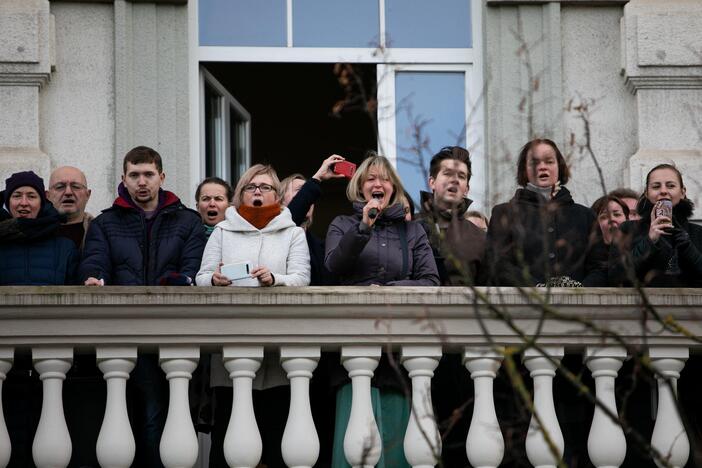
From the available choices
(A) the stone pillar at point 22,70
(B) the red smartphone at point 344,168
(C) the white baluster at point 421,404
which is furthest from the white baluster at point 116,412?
(A) the stone pillar at point 22,70

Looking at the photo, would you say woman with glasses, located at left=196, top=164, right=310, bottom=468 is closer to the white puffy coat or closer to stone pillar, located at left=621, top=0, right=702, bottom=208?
the white puffy coat

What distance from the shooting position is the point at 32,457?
9820 millimetres

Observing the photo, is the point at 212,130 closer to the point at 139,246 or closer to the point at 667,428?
the point at 139,246

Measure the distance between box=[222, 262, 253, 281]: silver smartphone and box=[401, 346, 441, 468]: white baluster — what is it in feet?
2.65

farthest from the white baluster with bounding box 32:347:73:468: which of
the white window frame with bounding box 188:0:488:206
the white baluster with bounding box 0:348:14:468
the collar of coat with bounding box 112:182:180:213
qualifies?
the white window frame with bounding box 188:0:488:206

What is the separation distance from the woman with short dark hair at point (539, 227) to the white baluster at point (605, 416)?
461mm

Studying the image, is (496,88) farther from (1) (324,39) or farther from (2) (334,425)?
(2) (334,425)

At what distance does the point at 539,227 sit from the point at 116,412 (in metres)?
2.36

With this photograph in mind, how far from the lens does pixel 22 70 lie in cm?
1336

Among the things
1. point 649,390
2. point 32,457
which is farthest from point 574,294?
point 32,457

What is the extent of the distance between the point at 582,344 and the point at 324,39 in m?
4.82

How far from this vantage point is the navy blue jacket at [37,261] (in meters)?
10.5

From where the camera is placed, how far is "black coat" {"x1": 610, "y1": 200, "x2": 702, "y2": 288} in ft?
33.5

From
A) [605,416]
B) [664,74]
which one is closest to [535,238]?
[605,416]
